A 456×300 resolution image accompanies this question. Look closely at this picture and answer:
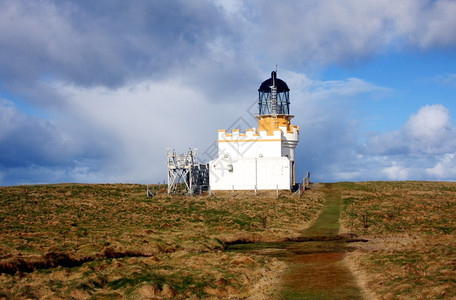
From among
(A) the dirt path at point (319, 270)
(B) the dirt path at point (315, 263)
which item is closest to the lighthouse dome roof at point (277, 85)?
(B) the dirt path at point (315, 263)

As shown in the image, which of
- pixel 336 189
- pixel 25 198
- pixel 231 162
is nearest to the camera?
pixel 25 198

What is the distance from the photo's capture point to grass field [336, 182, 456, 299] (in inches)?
589

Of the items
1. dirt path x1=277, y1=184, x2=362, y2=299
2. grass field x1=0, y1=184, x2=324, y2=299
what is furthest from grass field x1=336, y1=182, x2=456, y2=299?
grass field x1=0, y1=184, x2=324, y2=299

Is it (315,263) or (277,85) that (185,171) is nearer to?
(277,85)

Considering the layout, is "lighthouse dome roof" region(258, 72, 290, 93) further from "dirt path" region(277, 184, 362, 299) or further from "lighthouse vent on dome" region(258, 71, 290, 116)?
"dirt path" region(277, 184, 362, 299)

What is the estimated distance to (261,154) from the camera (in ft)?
158

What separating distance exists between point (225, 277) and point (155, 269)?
9.96ft

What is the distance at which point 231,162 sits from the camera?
1891 inches

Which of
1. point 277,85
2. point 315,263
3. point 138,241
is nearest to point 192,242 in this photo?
point 138,241

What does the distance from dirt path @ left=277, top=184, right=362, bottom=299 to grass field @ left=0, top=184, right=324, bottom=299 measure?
1023mm

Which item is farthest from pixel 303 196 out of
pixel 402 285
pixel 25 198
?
pixel 402 285

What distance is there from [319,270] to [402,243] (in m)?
8.35

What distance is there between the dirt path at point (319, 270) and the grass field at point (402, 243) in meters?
0.68

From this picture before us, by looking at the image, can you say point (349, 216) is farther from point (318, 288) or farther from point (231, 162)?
point (318, 288)
